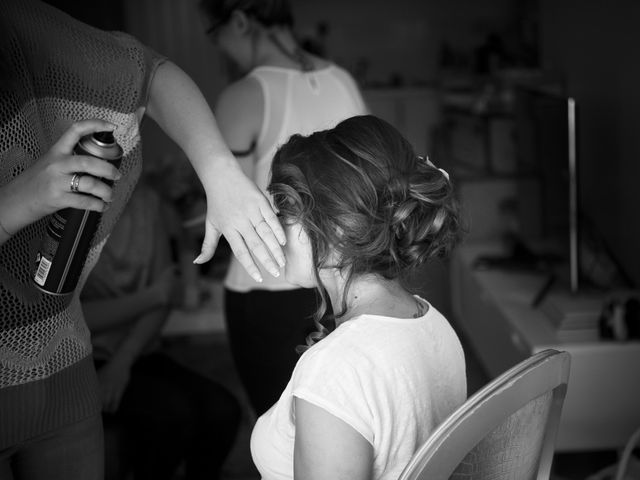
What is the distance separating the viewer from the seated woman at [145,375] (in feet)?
6.59

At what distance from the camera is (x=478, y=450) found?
3.06 feet

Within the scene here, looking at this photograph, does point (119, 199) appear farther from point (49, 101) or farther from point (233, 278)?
point (233, 278)

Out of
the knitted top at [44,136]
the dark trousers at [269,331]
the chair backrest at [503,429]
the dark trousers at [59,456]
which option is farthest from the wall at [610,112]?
the dark trousers at [59,456]

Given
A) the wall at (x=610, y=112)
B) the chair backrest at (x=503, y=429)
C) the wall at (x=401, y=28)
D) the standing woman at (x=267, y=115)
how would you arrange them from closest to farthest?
1. the chair backrest at (x=503, y=429)
2. the standing woman at (x=267, y=115)
3. the wall at (x=610, y=112)
4. the wall at (x=401, y=28)

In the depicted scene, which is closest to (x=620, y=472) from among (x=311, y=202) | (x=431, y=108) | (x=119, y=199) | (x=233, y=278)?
(x=233, y=278)

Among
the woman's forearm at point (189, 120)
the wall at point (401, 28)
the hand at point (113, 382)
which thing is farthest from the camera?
the wall at point (401, 28)

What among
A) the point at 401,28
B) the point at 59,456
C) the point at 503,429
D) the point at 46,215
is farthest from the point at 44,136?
the point at 401,28

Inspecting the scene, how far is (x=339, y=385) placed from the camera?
1.01 meters

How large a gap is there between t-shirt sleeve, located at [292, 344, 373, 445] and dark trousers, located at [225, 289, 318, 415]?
0.70m

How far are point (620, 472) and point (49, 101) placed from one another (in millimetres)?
1441

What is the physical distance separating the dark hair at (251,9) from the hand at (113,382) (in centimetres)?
87

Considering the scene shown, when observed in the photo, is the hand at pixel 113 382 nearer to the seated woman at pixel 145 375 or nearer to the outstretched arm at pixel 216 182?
the seated woman at pixel 145 375

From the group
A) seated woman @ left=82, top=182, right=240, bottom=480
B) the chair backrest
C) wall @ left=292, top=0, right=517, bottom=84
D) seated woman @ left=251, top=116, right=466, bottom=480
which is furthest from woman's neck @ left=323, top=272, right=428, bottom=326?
wall @ left=292, top=0, right=517, bottom=84

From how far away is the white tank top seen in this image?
174 cm
